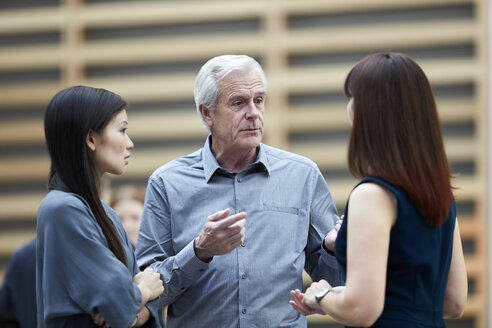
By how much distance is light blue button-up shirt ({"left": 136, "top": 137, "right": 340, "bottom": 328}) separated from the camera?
7.43ft

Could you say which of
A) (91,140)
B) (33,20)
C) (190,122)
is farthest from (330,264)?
(33,20)

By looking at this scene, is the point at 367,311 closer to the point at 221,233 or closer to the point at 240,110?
the point at 221,233

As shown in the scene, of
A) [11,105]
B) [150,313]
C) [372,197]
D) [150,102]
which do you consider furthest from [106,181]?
[372,197]

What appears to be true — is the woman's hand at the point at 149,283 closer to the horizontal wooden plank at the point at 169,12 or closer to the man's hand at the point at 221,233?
the man's hand at the point at 221,233

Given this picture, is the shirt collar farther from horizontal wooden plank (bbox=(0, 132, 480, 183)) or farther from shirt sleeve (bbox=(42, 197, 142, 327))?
horizontal wooden plank (bbox=(0, 132, 480, 183))

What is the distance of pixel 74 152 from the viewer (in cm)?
196

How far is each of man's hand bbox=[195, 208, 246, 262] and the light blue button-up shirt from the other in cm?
10

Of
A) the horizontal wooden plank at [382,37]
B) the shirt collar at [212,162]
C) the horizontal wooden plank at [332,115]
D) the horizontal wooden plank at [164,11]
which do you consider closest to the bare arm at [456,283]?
the shirt collar at [212,162]

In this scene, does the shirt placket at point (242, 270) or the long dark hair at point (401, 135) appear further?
the shirt placket at point (242, 270)

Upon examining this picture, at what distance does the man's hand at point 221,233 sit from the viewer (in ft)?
6.65

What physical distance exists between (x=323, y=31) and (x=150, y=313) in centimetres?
340

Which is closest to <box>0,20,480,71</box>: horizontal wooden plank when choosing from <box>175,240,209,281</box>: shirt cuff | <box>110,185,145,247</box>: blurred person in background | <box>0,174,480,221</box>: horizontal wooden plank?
<box>0,174,480,221</box>: horizontal wooden plank

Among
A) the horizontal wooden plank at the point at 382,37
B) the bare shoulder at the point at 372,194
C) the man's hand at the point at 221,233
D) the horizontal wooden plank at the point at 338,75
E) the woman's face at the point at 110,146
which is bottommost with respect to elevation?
the man's hand at the point at 221,233

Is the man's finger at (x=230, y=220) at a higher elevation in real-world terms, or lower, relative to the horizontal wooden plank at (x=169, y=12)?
lower
